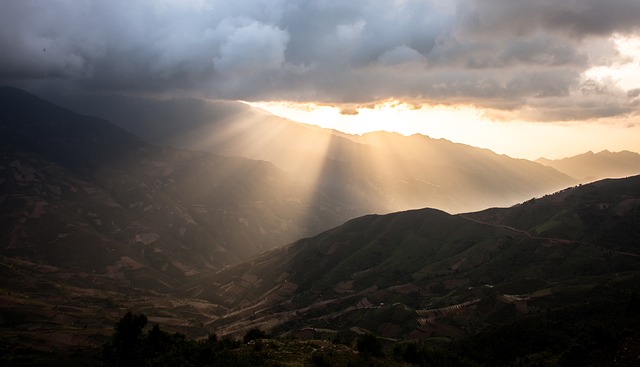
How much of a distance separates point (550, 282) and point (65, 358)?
191 metres

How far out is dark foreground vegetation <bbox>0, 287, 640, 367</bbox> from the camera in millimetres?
58406

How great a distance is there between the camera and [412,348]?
76.7 meters

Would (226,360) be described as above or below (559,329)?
above

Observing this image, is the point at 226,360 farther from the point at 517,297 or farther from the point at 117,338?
the point at 517,297

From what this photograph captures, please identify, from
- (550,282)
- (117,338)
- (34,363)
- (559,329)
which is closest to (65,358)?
(34,363)

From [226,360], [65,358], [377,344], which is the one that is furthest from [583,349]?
[65,358]

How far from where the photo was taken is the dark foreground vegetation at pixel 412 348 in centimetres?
5841

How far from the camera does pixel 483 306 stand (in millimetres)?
176000

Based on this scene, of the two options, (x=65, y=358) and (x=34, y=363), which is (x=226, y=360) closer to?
(x=34, y=363)

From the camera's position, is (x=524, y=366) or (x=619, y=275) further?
(x=619, y=275)

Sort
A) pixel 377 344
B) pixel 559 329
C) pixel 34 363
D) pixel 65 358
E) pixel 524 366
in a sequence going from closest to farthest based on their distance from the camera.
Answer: pixel 377 344 → pixel 524 366 → pixel 559 329 → pixel 34 363 → pixel 65 358

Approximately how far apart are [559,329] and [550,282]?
269 feet

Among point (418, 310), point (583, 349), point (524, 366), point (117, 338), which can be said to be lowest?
point (418, 310)

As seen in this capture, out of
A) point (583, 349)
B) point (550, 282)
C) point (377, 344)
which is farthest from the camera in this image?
point (550, 282)
